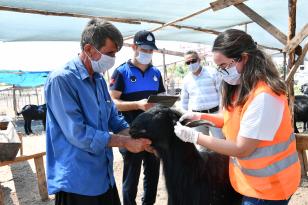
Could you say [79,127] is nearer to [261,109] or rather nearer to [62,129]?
[62,129]

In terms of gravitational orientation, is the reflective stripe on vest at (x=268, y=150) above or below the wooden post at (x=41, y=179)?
above

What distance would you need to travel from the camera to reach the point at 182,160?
2.62 meters

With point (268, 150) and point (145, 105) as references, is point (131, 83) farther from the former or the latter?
point (268, 150)

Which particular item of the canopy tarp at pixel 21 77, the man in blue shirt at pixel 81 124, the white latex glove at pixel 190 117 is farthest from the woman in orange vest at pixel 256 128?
the canopy tarp at pixel 21 77

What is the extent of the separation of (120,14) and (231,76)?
4839mm

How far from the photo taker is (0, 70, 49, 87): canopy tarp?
1598 centimetres

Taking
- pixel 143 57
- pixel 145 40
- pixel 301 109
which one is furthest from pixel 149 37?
pixel 301 109

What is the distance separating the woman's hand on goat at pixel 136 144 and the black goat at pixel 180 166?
2.1 inches

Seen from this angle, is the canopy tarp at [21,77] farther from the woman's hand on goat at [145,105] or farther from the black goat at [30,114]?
the woman's hand on goat at [145,105]

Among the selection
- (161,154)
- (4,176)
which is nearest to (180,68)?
(4,176)

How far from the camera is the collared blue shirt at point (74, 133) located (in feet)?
6.89

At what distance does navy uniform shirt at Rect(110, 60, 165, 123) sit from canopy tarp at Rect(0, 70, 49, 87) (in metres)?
13.3

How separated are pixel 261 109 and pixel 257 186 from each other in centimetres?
48

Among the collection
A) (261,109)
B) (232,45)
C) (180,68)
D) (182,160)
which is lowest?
(180,68)
